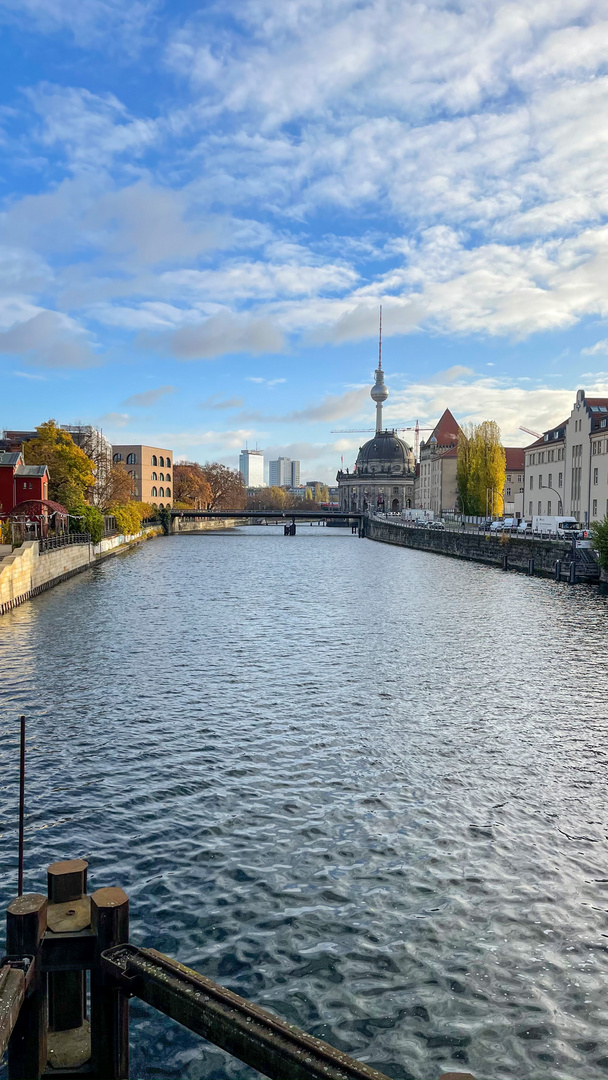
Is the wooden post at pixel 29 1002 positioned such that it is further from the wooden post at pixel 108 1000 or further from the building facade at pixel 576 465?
the building facade at pixel 576 465

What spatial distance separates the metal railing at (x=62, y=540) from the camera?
187 ft

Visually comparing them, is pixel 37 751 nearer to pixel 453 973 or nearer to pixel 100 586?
pixel 453 973

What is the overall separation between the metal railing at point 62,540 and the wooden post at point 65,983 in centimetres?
4905

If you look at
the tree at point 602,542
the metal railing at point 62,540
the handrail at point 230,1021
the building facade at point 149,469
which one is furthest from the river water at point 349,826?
the building facade at point 149,469

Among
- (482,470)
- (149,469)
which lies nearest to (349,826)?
(482,470)

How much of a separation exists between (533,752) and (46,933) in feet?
48.7

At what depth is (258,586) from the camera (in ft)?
196

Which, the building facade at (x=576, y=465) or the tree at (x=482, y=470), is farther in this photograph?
the tree at (x=482, y=470)

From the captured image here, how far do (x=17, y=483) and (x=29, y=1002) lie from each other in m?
69.7

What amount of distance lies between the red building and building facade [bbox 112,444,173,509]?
80411 mm

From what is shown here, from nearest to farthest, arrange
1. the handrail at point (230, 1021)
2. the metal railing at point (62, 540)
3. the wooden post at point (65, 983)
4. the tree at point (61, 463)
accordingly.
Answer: the handrail at point (230, 1021), the wooden post at point (65, 983), the metal railing at point (62, 540), the tree at point (61, 463)

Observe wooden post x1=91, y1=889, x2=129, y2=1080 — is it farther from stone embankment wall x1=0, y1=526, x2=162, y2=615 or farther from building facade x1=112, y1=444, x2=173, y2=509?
building facade x1=112, y1=444, x2=173, y2=509

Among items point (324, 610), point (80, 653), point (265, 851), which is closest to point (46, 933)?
point (265, 851)

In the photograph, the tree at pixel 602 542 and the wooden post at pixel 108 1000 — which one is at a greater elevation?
the tree at pixel 602 542
